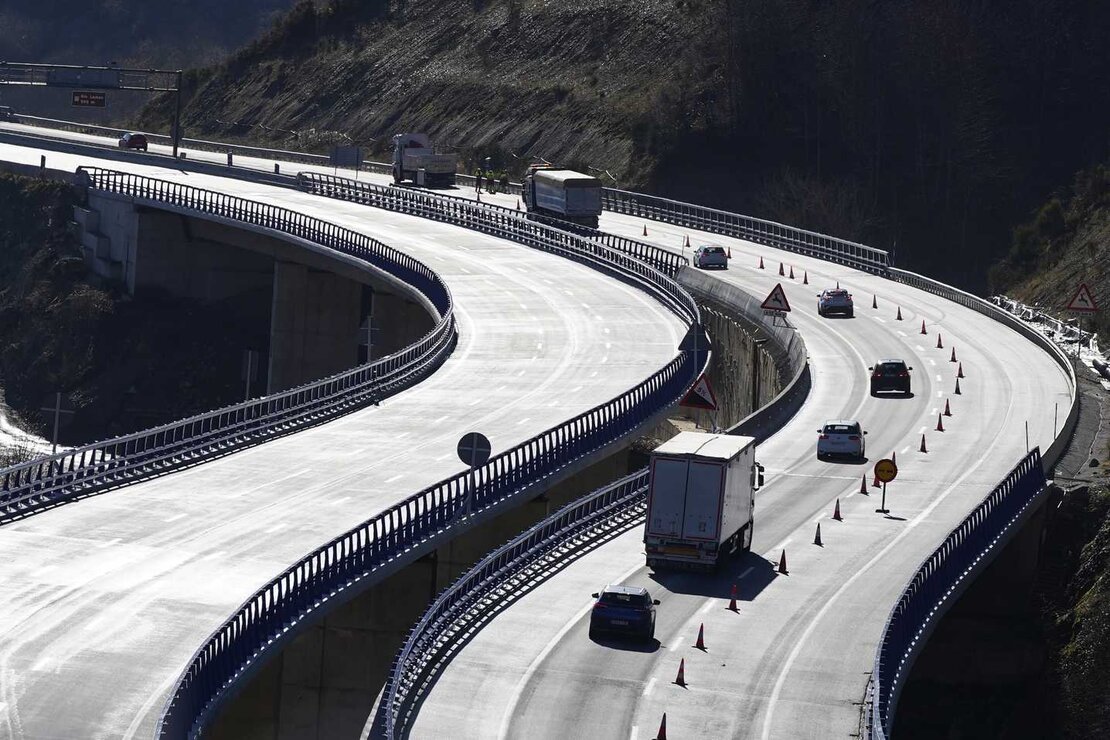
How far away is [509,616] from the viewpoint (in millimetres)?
38031

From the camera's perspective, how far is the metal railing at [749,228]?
101 meters

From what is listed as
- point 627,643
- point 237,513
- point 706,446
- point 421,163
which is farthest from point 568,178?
point 627,643

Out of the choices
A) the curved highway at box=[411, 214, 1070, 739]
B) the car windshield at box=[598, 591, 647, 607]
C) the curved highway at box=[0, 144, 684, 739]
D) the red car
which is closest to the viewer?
the curved highway at box=[0, 144, 684, 739]

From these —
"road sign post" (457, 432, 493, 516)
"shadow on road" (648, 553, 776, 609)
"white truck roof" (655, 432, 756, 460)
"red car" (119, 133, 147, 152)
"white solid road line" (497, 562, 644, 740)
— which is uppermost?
"white truck roof" (655, 432, 756, 460)

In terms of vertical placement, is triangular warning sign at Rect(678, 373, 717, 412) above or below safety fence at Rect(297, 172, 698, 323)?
above

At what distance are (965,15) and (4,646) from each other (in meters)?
104

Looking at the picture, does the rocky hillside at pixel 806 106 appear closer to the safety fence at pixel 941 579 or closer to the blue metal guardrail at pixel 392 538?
the blue metal guardrail at pixel 392 538

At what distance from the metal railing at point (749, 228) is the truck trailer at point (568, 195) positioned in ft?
21.4

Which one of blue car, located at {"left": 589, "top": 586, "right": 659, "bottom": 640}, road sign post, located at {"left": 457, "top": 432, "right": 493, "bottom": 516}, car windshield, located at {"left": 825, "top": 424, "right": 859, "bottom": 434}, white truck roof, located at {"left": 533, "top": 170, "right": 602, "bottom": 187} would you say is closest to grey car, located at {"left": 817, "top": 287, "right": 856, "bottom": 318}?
white truck roof, located at {"left": 533, "top": 170, "right": 602, "bottom": 187}

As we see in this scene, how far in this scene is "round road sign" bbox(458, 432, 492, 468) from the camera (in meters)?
42.2

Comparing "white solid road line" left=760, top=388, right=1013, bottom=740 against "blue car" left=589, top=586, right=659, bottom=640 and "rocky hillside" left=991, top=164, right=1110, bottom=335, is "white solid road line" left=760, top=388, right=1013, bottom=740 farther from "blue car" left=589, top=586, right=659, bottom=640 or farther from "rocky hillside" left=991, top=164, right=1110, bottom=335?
"rocky hillside" left=991, top=164, right=1110, bottom=335

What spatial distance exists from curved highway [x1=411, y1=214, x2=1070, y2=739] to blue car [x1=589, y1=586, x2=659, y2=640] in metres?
0.33

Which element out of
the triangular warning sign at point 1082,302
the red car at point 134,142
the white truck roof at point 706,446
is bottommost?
the red car at point 134,142

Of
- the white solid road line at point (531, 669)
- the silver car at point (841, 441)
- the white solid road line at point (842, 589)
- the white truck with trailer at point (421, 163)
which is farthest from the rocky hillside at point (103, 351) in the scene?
the white solid road line at point (531, 669)
